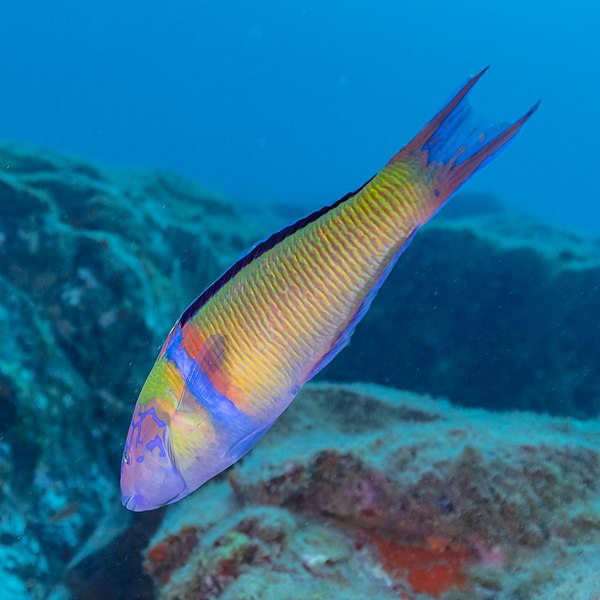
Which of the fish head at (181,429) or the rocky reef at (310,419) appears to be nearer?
the fish head at (181,429)

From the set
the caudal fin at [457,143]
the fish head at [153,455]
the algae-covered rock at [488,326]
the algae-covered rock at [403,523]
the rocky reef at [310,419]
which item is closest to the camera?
the caudal fin at [457,143]

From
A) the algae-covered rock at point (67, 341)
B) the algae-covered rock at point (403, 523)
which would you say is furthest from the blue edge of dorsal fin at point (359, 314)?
the algae-covered rock at point (67, 341)

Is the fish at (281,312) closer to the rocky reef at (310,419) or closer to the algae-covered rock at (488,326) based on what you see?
the rocky reef at (310,419)

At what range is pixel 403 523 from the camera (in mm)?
2496

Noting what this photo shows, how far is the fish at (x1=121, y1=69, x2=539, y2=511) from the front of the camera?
5.10ft

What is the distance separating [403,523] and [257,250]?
1.53m

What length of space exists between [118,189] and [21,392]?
122 inches

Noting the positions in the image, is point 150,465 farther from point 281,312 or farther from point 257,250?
point 257,250

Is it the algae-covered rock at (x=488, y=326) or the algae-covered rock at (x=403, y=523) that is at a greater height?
the algae-covered rock at (x=488, y=326)

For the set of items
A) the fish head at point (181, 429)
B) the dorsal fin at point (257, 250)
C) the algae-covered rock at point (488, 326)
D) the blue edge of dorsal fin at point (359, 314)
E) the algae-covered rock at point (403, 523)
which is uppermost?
the algae-covered rock at point (488, 326)

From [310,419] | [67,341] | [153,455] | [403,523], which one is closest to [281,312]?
[153,455]

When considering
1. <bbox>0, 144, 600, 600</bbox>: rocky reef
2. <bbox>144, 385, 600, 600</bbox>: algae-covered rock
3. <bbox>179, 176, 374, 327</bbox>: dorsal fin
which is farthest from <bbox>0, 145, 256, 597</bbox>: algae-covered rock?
<bbox>179, 176, 374, 327</bbox>: dorsal fin

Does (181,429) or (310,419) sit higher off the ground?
(310,419)

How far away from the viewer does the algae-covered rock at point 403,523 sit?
2260 mm
